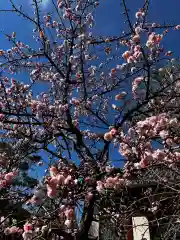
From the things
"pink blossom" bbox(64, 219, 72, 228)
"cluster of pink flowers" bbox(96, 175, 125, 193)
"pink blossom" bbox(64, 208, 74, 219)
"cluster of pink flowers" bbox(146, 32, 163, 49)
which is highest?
"cluster of pink flowers" bbox(146, 32, 163, 49)

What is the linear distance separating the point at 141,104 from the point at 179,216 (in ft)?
10.4

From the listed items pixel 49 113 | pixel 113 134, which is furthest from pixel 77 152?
pixel 113 134

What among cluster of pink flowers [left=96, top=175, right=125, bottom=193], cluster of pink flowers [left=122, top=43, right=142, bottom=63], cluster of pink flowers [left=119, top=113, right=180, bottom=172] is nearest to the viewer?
cluster of pink flowers [left=119, top=113, right=180, bottom=172]

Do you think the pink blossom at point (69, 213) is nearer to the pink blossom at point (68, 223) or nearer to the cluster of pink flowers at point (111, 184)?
the pink blossom at point (68, 223)

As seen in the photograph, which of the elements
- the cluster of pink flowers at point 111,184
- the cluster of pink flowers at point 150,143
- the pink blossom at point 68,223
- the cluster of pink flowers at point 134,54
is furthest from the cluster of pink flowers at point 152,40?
the pink blossom at point 68,223

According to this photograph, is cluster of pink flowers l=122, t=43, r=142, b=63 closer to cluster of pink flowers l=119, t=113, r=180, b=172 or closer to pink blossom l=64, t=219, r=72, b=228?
cluster of pink flowers l=119, t=113, r=180, b=172

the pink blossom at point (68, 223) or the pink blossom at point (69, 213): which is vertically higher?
the pink blossom at point (69, 213)

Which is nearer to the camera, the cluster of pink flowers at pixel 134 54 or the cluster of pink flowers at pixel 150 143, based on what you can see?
the cluster of pink flowers at pixel 150 143

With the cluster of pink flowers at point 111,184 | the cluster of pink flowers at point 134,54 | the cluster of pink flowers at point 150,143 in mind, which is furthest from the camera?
the cluster of pink flowers at point 134,54

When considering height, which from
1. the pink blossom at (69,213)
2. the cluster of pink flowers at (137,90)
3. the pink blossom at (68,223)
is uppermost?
the cluster of pink flowers at (137,90)

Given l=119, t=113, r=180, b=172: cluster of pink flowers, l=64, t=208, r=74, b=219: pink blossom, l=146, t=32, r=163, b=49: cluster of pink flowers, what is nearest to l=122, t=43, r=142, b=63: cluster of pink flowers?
l=146, t=32, r=163, b=49: cluster of pink flowers

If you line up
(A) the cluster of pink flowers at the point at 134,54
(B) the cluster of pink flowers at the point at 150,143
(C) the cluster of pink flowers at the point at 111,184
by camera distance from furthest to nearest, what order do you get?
(A) the cluster of pink flowers at the point at 134,54
(C) the cluster of pink flowers at the point at 111,184
(B) the cluster of pink flowers at the point at 150,143

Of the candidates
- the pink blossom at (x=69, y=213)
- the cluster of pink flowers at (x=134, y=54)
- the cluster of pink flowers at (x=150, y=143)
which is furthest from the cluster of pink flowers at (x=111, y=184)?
the cluster of pink flowers at (x=134, y=54)

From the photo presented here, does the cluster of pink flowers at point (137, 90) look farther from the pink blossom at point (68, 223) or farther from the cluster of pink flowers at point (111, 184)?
the pink blossom at point (68, 223)
